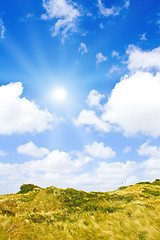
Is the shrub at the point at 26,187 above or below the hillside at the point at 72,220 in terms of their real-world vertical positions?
above

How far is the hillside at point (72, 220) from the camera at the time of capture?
966cm

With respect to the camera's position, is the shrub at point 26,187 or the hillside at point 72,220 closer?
the hillside at point 72,220

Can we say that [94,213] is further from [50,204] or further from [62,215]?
[50,204]

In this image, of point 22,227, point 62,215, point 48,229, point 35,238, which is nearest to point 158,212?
point 62,215

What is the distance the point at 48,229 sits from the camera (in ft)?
34.3

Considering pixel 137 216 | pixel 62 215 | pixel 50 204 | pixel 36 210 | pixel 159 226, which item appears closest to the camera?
pixel 159 226

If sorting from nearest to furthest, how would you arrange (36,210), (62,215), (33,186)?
(62,215) < (36,210) < (33,186)

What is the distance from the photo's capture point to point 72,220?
38.8 ft

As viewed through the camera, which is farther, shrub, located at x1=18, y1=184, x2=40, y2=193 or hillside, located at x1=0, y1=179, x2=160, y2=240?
shrub, located at x1=18, y1=184, x2=40, y2=193

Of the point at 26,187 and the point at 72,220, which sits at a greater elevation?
the point at 26,187

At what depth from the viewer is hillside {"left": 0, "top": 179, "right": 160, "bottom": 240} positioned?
9656mm

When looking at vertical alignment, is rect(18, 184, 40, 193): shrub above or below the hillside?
A: above

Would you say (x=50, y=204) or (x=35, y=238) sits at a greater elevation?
(x=50, y=204)

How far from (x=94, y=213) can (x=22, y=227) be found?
5.74 m
